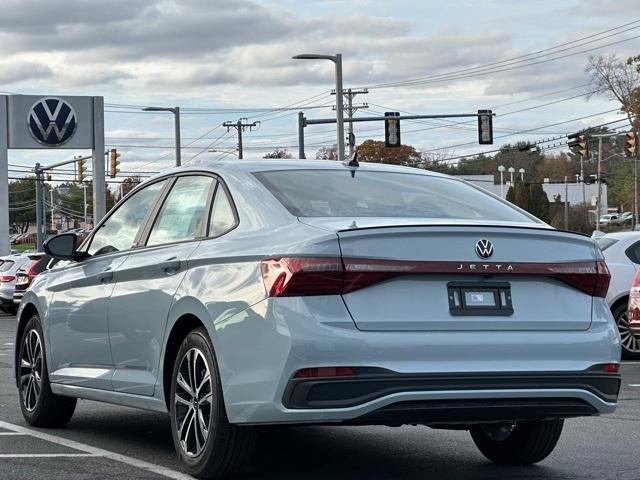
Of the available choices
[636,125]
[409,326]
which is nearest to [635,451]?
[409,326]

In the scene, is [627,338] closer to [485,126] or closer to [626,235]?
[626,235]

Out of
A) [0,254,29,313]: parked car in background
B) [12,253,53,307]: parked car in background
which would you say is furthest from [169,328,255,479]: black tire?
[0,254,29,313]: parked car in background

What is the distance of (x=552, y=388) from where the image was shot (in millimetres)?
6215

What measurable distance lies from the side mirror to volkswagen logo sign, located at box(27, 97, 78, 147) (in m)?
41.3

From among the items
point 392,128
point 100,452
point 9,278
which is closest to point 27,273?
point 9,278

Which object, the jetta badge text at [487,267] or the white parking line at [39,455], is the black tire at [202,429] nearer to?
the white parking line at [39,455]

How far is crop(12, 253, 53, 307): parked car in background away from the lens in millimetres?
29109

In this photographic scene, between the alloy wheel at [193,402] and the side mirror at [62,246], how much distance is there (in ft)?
6.48

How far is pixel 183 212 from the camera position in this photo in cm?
745

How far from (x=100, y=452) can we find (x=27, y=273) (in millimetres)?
22290

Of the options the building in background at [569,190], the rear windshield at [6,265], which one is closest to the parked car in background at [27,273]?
the rear windshield at [6,265]

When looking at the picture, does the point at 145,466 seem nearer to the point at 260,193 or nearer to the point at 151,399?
the point at 151,399

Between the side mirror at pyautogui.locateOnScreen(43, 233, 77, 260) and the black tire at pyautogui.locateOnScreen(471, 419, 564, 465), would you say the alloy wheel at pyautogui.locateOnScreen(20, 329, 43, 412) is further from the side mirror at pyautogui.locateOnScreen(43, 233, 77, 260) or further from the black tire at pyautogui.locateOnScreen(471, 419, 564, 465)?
the black tire at pyautogui.locateOnScreen(471, 419, 564, 465)

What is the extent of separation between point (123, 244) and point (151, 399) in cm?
123
